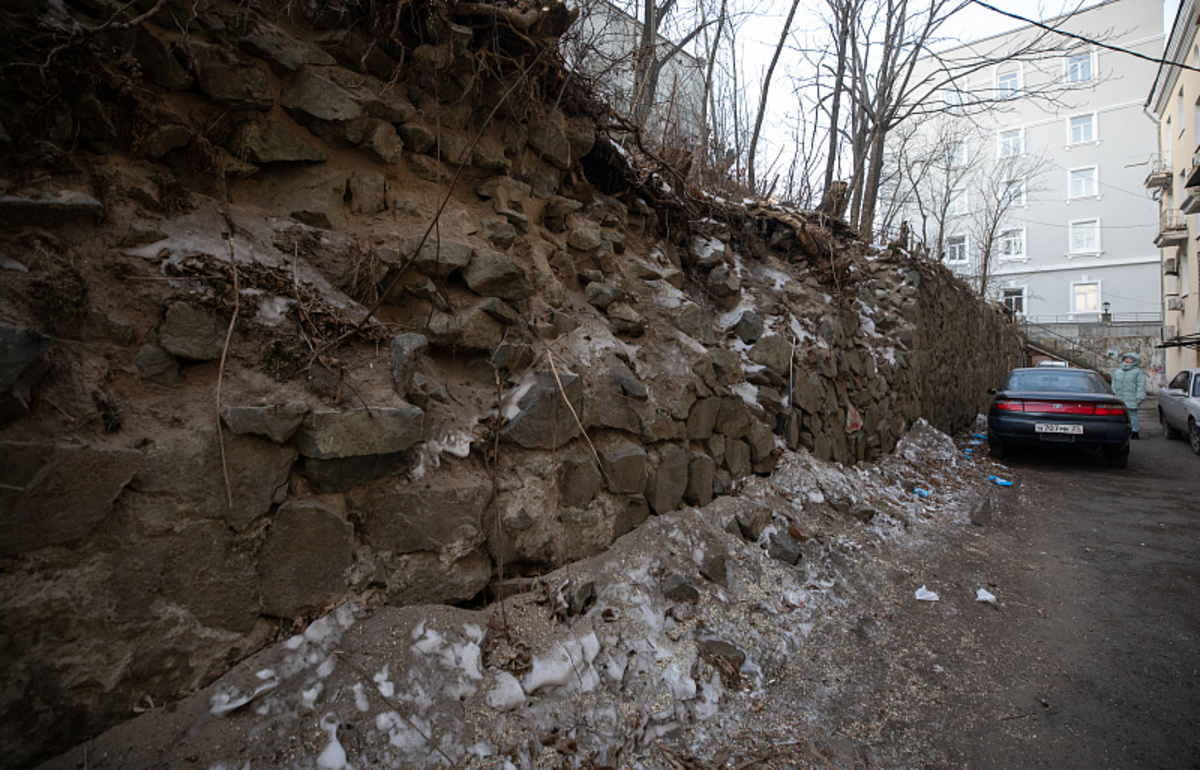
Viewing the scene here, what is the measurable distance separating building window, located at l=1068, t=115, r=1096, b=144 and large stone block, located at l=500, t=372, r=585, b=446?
36.0 meters

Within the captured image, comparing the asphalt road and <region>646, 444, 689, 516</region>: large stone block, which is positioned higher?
<region>646, 444, 689, 516</region>: large stone block

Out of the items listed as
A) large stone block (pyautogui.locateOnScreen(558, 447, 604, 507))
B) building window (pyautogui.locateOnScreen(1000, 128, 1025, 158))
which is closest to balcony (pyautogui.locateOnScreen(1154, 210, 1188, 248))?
building window (pyautogui.locateOnScreen(1000, 128, 1025, 158))

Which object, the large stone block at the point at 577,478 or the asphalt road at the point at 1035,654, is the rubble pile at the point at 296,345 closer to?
the large stone block at the point at 577,478

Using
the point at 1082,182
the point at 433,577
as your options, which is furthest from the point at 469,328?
the point at 1082,182

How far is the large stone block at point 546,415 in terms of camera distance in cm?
274

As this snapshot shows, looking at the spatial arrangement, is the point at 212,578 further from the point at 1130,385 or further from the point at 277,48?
the point at 1130,385

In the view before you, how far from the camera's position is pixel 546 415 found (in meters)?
2.81

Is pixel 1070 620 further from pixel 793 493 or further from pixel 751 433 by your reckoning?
pixel 751 433

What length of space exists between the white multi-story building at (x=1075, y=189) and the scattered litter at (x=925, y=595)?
2536 cm

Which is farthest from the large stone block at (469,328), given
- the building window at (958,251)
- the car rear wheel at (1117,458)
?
the building window at (958,251)

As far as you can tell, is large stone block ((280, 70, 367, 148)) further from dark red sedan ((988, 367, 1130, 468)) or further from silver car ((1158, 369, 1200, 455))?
silver car ((1158, 369, 1200, 455))

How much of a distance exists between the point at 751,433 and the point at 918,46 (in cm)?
1132

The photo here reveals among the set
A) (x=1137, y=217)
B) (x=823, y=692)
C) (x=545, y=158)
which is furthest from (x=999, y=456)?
(x=1137, y=217)

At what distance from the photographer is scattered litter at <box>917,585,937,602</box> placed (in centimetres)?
351
